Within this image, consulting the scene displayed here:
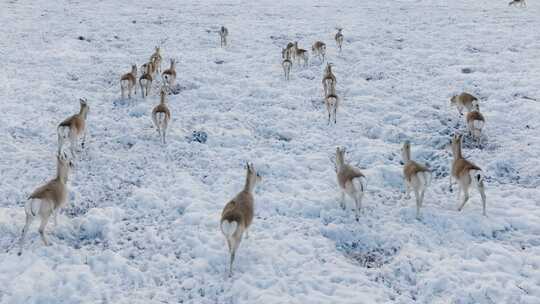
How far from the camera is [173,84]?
1956 cm

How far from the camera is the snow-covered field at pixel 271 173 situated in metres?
8.83

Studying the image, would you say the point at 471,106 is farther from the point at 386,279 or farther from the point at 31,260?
the point at 31,260

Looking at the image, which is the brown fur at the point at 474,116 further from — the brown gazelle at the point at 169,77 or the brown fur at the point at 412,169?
the brown gazelle at the point at 169,77

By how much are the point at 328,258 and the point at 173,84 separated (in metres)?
12.5

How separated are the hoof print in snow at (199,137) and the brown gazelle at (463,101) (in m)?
9.27

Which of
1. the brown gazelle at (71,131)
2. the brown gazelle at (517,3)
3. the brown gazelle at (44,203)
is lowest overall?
the brown gazelle at (44,203)

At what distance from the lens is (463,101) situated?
16.2 m

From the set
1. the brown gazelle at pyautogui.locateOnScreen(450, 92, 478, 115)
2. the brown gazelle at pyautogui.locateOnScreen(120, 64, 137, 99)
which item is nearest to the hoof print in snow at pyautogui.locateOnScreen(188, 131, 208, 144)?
the brown gazelle at pyautogui.locateOnScreen(120, 64, 137, 99)

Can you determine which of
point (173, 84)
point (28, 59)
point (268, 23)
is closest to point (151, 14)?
point (268, 23)

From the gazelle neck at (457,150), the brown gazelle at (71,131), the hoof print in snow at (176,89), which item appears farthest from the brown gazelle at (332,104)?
the brown gazelle at (71,131)

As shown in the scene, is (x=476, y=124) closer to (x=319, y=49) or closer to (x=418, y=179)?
(x=418, y=179)

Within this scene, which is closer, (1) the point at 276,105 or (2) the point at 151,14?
(1) the point at 276,105

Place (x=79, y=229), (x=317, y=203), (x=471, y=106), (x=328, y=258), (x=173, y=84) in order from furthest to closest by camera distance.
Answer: (x=173, y=84), (x=471, y=106), (x=317, y=203), (x=79, y=229), (x=328, y=258)

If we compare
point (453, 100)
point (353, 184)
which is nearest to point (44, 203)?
point (353, 184)
